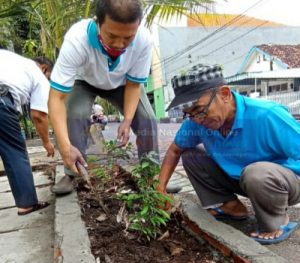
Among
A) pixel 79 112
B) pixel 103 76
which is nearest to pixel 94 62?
pixel 103 76

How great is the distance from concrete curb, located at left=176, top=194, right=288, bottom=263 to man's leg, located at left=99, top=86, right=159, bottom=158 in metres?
0.61

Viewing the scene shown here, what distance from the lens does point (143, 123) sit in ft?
9.00

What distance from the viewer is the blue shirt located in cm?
196

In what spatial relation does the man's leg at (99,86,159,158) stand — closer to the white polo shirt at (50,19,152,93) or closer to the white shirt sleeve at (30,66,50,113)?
the white polo shirt at (50,19,152,93)

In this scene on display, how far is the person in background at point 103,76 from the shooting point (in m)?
1.88

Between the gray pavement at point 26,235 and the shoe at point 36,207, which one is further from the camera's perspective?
the shoe at point 36,207

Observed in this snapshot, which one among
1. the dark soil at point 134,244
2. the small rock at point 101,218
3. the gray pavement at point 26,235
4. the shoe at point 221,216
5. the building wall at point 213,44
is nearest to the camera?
the dark soil at point 134,244

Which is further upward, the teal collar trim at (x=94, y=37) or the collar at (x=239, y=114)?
the teal collar trim at (x=94, y=37)

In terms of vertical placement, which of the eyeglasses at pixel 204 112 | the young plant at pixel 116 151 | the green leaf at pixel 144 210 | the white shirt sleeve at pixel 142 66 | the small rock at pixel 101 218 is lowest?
the small rock at pixel 101 218

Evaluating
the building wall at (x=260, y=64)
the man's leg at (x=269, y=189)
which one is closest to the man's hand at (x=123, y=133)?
the man's leg at (x=269, y=189)

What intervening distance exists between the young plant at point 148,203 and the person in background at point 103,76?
1.16 feet

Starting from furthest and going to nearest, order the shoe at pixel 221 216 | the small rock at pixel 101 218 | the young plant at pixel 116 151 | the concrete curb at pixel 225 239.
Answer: the young plant at pixel 116 151 < the shoe at pixel 221 216 < the small rock at pixel 101 218 < the concrete curb at pixel 225 239

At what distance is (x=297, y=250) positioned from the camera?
1.95 metres

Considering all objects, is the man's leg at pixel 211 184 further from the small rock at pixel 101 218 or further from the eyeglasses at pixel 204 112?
the small rock at pixel 101 218
